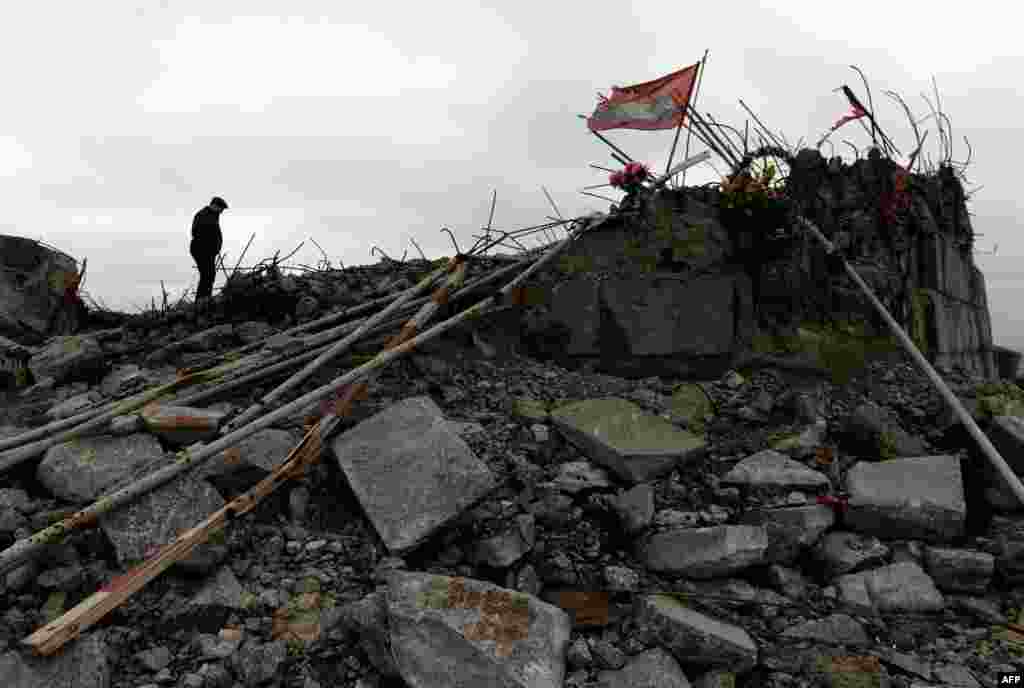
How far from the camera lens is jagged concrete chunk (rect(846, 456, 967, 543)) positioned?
11.6 feet

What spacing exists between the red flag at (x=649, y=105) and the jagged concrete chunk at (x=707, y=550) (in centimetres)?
388

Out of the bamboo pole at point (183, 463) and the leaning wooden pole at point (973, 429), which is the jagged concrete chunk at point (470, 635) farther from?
the leaning wooden pole at point (973, 429)

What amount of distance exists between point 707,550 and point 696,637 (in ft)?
1.85

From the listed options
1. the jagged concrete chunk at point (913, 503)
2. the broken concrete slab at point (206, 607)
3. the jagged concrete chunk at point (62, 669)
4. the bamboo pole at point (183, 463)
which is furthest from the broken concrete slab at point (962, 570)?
the jagged concrete chunk at point (62, 669)

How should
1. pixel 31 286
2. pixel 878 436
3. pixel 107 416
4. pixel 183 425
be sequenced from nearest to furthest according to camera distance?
1. pixel 183 425
2. pixel 107 416
3. pixel 878 436
4. pixel 31 286

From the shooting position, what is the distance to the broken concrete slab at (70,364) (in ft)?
17.5

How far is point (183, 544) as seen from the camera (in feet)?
9.53

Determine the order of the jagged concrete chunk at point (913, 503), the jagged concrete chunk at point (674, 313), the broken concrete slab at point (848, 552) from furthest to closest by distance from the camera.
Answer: the jagged concrete chunk at point (674, 313)
the jagged concrete chunk at point (913, 503)
the broken concrete slab at point (848, 552)

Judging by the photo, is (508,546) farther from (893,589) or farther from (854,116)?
(854,116)

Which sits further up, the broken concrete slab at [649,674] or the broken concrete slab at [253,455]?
the broken concrete slab at [253,455]

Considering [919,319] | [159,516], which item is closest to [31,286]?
[159,516]

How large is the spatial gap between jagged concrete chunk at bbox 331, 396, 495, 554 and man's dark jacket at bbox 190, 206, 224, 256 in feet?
19.1

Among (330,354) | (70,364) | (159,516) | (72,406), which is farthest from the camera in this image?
(70,364)

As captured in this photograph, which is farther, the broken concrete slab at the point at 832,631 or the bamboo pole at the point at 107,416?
the bamboo pole at the point at 107,416
